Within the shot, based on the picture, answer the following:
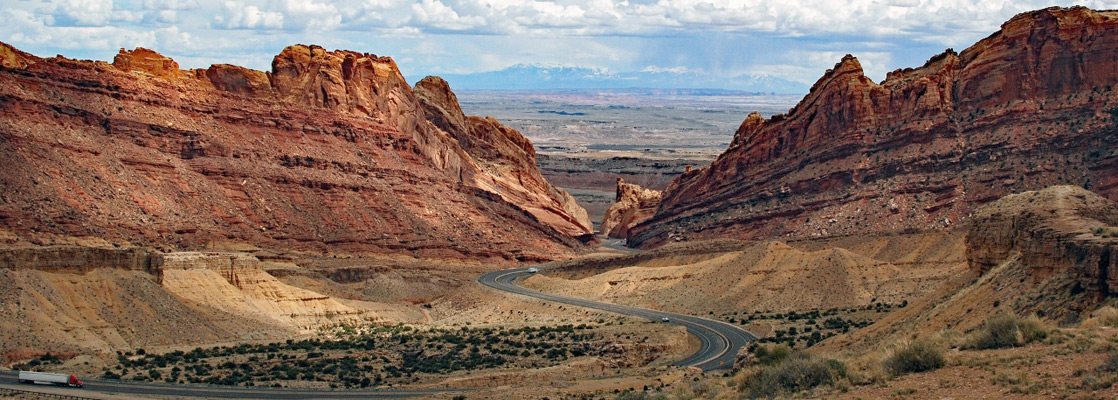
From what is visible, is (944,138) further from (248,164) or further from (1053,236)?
(1053,236)

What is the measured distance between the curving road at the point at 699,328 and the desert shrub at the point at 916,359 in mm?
23800

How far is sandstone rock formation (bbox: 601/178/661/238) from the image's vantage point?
13425 cm

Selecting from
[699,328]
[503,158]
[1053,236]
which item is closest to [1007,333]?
[1053,236]

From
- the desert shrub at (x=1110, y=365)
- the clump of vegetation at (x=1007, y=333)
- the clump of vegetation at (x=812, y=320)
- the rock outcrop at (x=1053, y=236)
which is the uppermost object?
the rock outcrop at (x=1053, y=236)

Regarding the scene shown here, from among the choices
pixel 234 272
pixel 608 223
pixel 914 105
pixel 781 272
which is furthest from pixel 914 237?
pixel 608 223

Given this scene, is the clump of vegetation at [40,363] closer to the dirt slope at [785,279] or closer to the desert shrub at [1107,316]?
the dirt slope at [785,279]

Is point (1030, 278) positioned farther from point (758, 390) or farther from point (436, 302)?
point (436, 302)

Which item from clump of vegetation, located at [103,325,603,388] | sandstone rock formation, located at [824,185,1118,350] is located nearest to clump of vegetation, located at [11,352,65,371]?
clump of vegetation, located at [103,325,603,388]

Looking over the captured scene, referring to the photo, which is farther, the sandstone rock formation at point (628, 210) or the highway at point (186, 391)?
the sandstone rock formation at point (628, 210)

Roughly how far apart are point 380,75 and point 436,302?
27462mm

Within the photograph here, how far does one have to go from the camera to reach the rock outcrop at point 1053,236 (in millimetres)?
42125

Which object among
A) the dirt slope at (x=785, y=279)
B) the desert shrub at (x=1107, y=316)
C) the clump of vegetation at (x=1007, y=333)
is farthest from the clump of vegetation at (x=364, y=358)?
the desert shrub at (x=1107, y=316)

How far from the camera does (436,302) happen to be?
9531 cm

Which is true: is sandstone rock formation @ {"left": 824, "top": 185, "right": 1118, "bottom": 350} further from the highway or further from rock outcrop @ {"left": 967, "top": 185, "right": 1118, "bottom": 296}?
the highway
